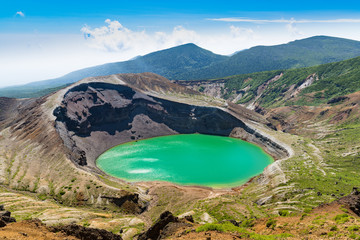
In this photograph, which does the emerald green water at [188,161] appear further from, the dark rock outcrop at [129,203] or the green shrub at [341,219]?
the green shrub at [341,219]

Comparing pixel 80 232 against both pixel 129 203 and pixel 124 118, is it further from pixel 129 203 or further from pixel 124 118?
pixel 124 118

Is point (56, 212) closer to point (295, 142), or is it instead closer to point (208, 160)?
point (208, 160)

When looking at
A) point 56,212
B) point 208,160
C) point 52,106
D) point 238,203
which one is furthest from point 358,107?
point 52,106

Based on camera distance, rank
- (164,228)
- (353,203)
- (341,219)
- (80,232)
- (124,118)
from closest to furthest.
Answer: (341,219) < (80,232) < (164,228) < (353,203) < (124,118)

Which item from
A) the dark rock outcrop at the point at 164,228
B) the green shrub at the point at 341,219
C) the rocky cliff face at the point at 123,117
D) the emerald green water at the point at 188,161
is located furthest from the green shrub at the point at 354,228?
the rocky cliff face at the point at 123,117

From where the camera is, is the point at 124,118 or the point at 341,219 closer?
the point at 341,219

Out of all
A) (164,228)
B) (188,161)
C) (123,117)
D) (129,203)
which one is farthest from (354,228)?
(123,117)

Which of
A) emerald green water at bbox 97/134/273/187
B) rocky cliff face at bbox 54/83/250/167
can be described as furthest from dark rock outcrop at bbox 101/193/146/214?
rocky cliff face at bbox 54/83/250/167
